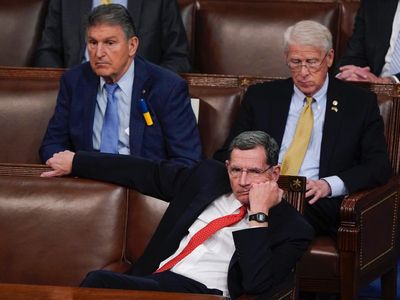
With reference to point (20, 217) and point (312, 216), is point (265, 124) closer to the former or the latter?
point (312, 216)

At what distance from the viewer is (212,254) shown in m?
2.61

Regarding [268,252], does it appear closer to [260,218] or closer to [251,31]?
[260,218]

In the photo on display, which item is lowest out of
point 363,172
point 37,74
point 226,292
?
point 226,292

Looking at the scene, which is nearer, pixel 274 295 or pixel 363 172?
pixel 274 295

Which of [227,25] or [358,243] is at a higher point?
[227,25]

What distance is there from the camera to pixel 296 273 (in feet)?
8.59

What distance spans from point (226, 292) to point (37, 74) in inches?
50.8

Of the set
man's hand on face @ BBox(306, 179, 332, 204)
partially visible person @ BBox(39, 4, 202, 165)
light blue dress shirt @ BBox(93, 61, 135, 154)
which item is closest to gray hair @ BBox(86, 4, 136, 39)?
partially visible person @ BBox(39, 4, 202, 165)

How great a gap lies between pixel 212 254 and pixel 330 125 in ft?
2.71

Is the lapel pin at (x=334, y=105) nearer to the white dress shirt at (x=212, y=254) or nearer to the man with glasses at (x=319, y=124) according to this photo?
the man with glasses at (x=319, y=124)

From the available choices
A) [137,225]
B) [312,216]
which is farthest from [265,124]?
[137,225]

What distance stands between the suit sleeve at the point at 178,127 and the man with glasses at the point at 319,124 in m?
0.09

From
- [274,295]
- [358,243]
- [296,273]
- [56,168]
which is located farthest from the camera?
[358,243]

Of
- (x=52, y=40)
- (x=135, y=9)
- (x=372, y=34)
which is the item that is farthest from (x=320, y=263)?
(x=52, y=40)
